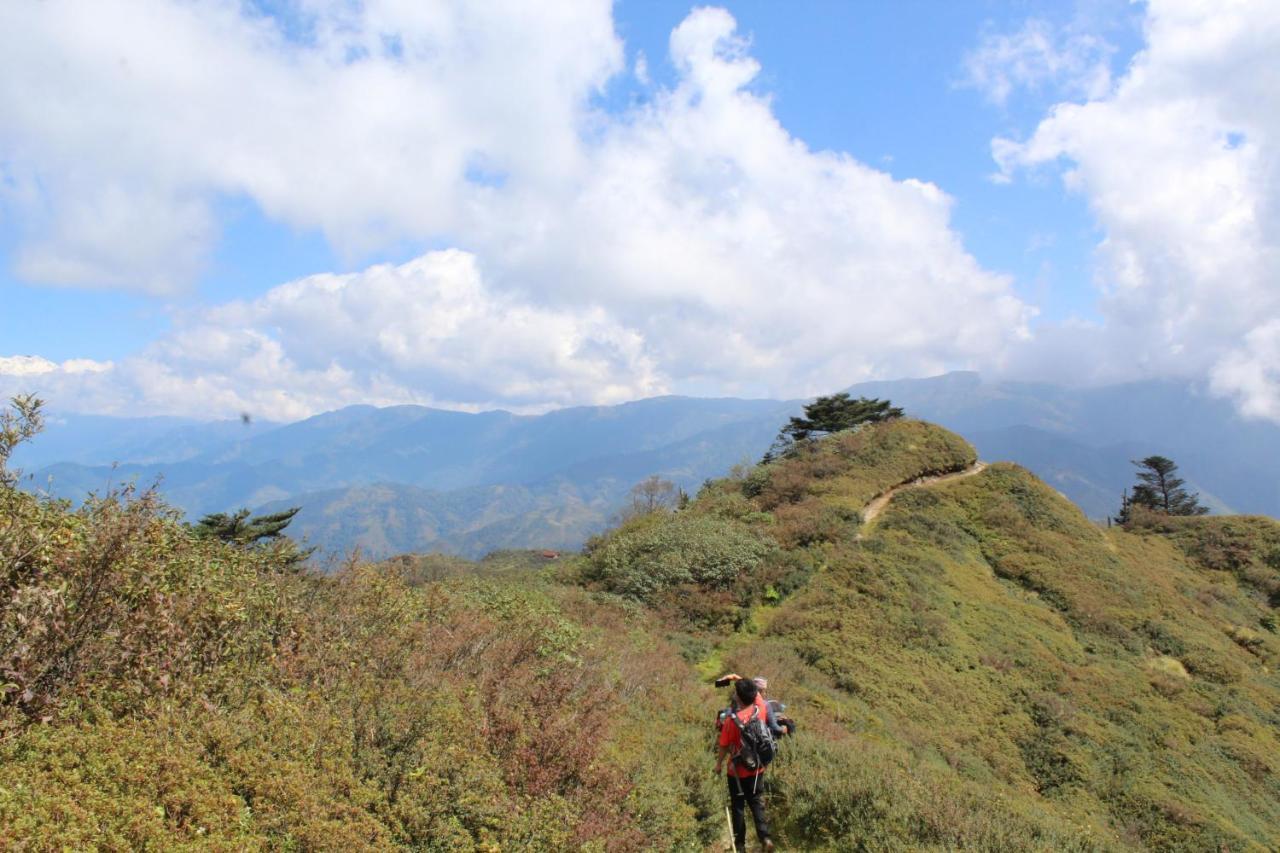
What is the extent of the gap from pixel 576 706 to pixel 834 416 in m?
40.5

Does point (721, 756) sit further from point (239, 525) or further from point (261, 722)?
point (239, 525)

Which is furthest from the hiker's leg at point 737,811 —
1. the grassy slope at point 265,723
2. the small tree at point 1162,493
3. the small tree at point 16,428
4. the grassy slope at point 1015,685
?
the small tree at point 1162,493

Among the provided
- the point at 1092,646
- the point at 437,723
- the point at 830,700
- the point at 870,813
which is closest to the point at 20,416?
the point at 437,723

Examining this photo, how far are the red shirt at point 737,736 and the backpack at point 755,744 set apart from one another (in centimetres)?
4

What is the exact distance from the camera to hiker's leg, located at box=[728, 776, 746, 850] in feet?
21.7

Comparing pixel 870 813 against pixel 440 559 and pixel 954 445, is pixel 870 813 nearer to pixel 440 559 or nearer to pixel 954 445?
pixel 954 445

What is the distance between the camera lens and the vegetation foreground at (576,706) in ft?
13.6

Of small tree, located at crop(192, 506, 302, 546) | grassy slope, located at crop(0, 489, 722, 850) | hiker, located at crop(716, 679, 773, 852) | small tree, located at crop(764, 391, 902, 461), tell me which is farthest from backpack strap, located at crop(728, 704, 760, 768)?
small tree, located at crop(764, 391, 902, 461)

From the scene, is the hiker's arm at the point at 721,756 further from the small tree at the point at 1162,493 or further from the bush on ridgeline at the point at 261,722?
the small tree at the point at 1162,493

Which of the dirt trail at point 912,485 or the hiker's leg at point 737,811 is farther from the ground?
the dirt trail at point 912,485

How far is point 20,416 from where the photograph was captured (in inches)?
216

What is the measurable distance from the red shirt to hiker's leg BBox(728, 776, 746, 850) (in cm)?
12

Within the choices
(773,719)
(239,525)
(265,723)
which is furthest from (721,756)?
(239,525)

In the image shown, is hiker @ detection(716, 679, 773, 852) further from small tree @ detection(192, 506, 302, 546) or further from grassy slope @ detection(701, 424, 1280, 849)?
small tree @ detection(192, 506, 302, 546)
